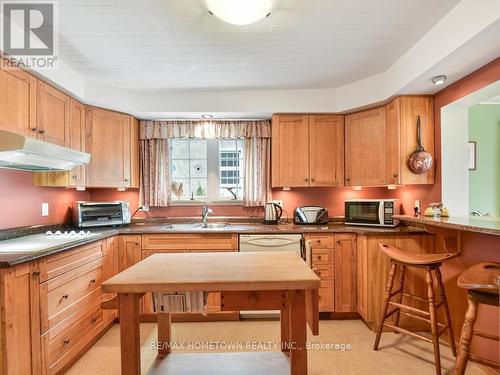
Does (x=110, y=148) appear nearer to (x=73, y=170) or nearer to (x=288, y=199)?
(x=73, y=170)

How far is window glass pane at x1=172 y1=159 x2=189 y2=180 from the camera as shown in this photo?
11.1 ft

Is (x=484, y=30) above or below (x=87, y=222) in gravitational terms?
above

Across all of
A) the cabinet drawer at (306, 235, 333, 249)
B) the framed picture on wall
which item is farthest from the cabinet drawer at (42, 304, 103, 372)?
the framed picture on wall

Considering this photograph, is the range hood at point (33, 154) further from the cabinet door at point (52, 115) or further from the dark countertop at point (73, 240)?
the dark countertop at point (73, 240)

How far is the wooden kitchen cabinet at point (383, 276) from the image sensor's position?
7.88 feet

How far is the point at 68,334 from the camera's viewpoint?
1.95m

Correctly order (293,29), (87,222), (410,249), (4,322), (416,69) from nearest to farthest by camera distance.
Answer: (4,322) < (293,29) < (416,69) < (410,249) < (87,222)

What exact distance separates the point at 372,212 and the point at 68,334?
9.61 feet

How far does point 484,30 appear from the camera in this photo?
1.51 metres

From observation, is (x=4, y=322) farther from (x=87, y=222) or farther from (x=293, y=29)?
(x=293, y=29)

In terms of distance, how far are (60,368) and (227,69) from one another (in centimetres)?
274

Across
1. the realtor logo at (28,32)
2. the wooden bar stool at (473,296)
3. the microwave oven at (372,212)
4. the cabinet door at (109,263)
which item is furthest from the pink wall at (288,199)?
the wooden bar stool at (473,296)

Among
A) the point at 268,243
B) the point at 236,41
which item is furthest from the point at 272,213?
the point at 236,41

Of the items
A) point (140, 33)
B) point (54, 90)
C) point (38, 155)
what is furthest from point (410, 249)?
point (54, 90)
